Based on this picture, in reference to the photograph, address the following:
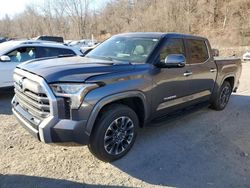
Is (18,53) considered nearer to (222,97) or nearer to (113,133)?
(113,133)

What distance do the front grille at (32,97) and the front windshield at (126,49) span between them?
138 cm

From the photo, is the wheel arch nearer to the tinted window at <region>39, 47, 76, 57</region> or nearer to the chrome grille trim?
the chrome grille trim

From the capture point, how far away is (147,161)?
3.80m

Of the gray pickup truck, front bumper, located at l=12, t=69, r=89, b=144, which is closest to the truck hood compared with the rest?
the gray pickup truck

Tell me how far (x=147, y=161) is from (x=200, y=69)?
229 cm

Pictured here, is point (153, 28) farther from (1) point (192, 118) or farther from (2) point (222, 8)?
(1) point (192, 118)

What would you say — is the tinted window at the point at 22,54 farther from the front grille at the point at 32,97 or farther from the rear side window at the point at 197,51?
the rear side window at the point at 197,51

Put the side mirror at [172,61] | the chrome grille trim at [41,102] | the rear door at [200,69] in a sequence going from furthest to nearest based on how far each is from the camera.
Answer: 1. the rear door at [200,69]
2. the side mirror at [172,61]
3. the chrome grille trim at [41,102]

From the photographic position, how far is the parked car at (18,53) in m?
6.87

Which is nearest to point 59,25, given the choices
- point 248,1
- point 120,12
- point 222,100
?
point 120,12

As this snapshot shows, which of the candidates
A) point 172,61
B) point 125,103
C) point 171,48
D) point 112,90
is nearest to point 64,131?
point 112,90

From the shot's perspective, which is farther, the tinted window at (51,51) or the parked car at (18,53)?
the tinted window at (51,51)

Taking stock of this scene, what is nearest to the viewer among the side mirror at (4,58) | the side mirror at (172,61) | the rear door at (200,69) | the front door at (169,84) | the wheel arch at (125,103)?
the wheel arch at (125,103)

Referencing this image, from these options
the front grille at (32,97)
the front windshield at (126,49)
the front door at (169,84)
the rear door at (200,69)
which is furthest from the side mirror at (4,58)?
the rear door at (200,69)
